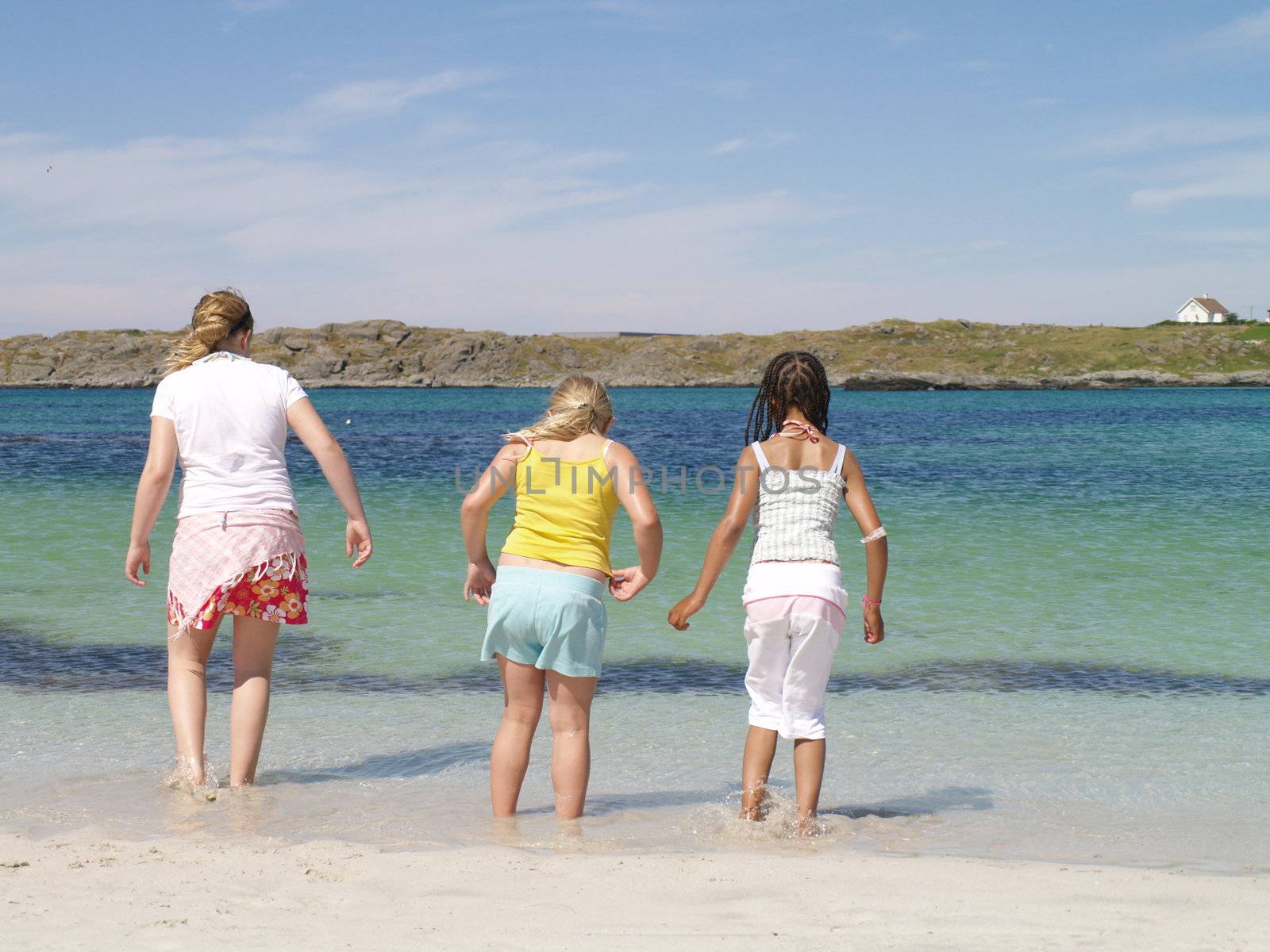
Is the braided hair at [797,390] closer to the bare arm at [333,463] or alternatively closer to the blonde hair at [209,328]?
the bare arm at [333,463]

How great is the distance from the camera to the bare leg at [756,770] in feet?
15.5

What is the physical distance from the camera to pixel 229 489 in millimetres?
4789

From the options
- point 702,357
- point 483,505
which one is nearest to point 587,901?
point 483,505

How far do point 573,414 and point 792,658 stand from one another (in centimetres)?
132

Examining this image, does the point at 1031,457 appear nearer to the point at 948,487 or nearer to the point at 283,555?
the point at 948,487

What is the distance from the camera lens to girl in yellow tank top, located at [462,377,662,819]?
4410 millimetres

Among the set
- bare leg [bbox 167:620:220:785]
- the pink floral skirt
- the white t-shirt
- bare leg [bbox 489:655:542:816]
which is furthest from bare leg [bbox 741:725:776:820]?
bare leg [bbox 167:620:220:785]

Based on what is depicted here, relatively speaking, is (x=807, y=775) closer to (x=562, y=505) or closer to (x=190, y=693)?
(x=562, y=505)

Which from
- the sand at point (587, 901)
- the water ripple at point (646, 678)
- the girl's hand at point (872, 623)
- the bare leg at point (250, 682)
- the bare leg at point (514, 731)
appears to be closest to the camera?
the sand at point (587, 901)

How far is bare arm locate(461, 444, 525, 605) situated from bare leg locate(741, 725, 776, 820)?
1.26 metres

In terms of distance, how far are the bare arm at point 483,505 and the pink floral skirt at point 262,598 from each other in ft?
2.65

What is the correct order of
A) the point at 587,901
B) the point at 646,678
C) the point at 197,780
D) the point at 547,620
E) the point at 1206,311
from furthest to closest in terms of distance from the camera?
the point at 1206,311
the point at 646,678
the point at 197,780
the point at 547,620
the point at 587,901

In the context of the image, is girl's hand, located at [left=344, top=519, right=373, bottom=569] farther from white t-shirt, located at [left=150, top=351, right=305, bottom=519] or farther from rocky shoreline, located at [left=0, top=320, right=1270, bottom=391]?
rocky shoreline, located at [left=0, top=320, right=1270, bottom=391]

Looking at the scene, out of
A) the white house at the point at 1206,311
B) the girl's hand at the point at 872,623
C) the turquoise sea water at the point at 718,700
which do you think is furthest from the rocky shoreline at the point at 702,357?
the girl's hand at the point at 872,623
